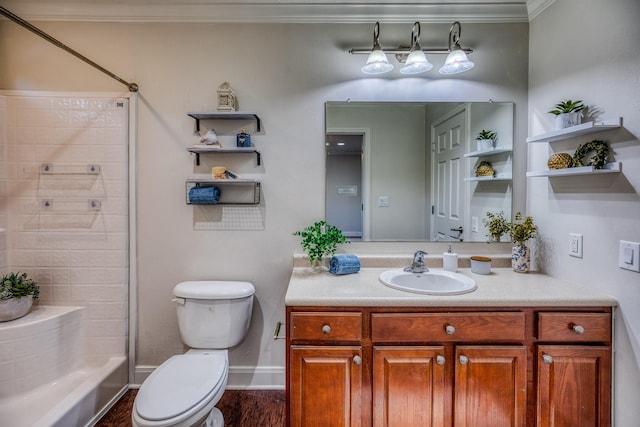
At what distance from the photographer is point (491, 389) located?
1310 mm

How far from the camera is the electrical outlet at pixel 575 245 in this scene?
1.48m

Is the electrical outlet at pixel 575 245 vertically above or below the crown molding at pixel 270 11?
below

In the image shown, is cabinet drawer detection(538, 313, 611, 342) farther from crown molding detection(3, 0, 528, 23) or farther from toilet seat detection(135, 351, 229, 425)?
crown molding detection(3, 0, 528, 23)

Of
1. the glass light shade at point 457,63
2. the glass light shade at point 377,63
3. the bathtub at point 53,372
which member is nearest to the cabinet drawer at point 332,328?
the bathtub at point 53,372

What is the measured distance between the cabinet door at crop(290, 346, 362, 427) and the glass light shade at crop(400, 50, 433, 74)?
1.56 metres

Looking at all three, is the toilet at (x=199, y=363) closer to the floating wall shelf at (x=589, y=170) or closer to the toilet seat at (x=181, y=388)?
the toilet seat at (x=181, y=388)

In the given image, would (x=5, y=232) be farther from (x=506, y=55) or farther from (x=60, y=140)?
(x=506, y=55)

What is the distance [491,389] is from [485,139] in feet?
4.57

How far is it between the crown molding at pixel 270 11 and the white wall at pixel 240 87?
44 millimetres

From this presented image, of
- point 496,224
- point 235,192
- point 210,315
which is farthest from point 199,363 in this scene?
point 496,224

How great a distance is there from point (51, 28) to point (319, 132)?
178 cm

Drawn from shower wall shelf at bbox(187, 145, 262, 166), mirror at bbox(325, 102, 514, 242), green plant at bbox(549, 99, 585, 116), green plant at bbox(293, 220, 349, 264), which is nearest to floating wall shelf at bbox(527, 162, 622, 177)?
green plant at bbox(549, 99, 585, 116)

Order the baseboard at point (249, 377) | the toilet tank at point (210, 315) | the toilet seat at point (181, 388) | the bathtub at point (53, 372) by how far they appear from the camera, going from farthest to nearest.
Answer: the baseboard at point (249, 377) < the toilet tank at point (210, 315) < the bathtub at point (53, 372) < the toilet seat at point (181, 388)

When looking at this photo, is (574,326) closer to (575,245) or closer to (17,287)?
(575,245)
